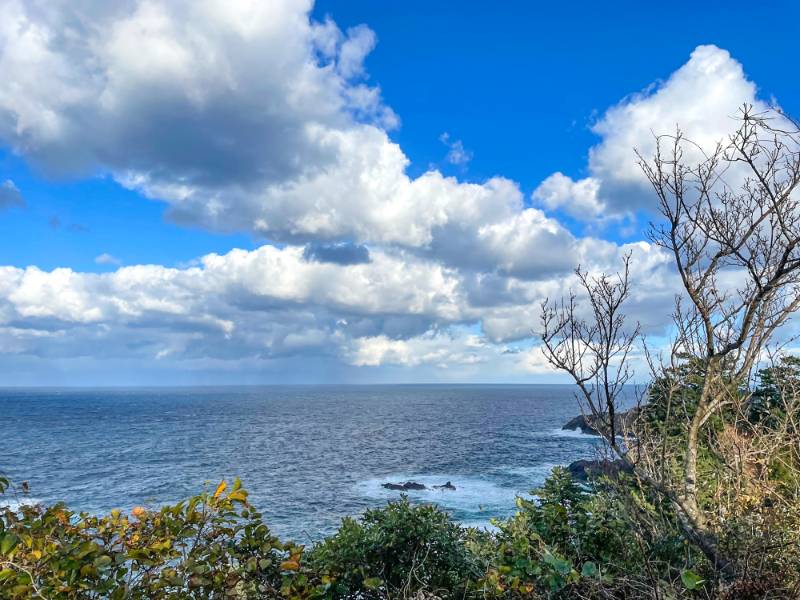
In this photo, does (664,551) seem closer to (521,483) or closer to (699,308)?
(699,308)

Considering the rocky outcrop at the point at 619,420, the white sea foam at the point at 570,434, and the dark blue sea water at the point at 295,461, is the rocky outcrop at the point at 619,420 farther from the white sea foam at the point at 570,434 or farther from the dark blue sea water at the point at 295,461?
the white sea foam at the point at 570,434

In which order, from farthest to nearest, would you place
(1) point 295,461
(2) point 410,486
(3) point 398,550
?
1. (1) point 295,461
2. (2) point 410,486
3. (3) point 398,550

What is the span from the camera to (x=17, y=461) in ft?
233

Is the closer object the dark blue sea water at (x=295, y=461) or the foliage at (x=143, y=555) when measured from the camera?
the foliage at (x=143, y=555)

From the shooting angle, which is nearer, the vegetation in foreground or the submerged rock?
the vegetation in foreground

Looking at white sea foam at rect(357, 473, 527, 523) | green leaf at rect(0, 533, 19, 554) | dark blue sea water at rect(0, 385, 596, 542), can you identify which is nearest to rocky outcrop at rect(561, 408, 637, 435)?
green leaf at rect(0, 533, 19, 554)

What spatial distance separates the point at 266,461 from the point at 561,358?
69.0m

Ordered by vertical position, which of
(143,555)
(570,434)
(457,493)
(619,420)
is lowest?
Answer: (570,434)

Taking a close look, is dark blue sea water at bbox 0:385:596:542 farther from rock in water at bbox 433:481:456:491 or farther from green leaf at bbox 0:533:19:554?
green leaf at bbox 0:533:19:554

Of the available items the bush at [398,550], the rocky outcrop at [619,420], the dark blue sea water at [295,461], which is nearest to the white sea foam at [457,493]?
the dark blue sea water at [295,461]

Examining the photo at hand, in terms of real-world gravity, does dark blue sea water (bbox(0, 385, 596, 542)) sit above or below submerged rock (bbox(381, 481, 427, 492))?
below

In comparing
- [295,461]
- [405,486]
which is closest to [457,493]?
[405,486]

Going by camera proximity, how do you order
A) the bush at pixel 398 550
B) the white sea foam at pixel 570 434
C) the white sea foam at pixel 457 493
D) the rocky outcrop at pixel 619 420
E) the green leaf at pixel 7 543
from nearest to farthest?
the green leaf at pixel 7 543 → the rocky outcrop at pixel 619 420 → the bush at pixel 398 550 → the white sea foam at pixel 457 493 → the white sea foam at pixel 570 434

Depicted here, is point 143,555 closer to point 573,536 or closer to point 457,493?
point 573,536
